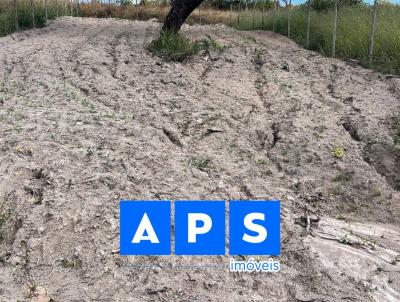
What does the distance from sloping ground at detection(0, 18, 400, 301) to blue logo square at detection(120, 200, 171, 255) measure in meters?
0.07

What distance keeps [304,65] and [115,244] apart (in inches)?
199

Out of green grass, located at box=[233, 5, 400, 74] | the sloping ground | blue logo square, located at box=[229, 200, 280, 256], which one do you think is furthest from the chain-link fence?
blue logo square, located at box=[229, 200, 280, 256]

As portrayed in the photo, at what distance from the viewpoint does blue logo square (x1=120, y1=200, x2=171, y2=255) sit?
3086 mm

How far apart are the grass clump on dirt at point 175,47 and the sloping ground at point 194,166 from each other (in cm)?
22

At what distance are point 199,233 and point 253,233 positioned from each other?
36 centimetres

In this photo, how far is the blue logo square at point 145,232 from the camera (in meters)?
3.09

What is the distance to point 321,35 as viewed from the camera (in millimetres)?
8844

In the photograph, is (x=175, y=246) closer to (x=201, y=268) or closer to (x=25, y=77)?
(x=201, y=268)

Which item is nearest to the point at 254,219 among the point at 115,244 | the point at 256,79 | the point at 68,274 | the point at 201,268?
the point at 201,268

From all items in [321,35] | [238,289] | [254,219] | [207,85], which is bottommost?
[238,289]

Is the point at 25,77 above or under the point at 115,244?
above

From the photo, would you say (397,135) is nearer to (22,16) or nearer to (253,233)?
(253,233)

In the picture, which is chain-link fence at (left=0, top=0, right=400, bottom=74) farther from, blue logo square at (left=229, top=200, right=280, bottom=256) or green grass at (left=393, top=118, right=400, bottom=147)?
blue logo square at (left=229, top=200, right=280, bottom=256)

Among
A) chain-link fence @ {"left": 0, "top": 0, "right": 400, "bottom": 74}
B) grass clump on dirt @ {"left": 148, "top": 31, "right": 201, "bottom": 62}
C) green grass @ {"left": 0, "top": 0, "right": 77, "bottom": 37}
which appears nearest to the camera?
grass clump on dirt @ {"left": 148, "top": 31, "right": 201, "bottom": 62}
